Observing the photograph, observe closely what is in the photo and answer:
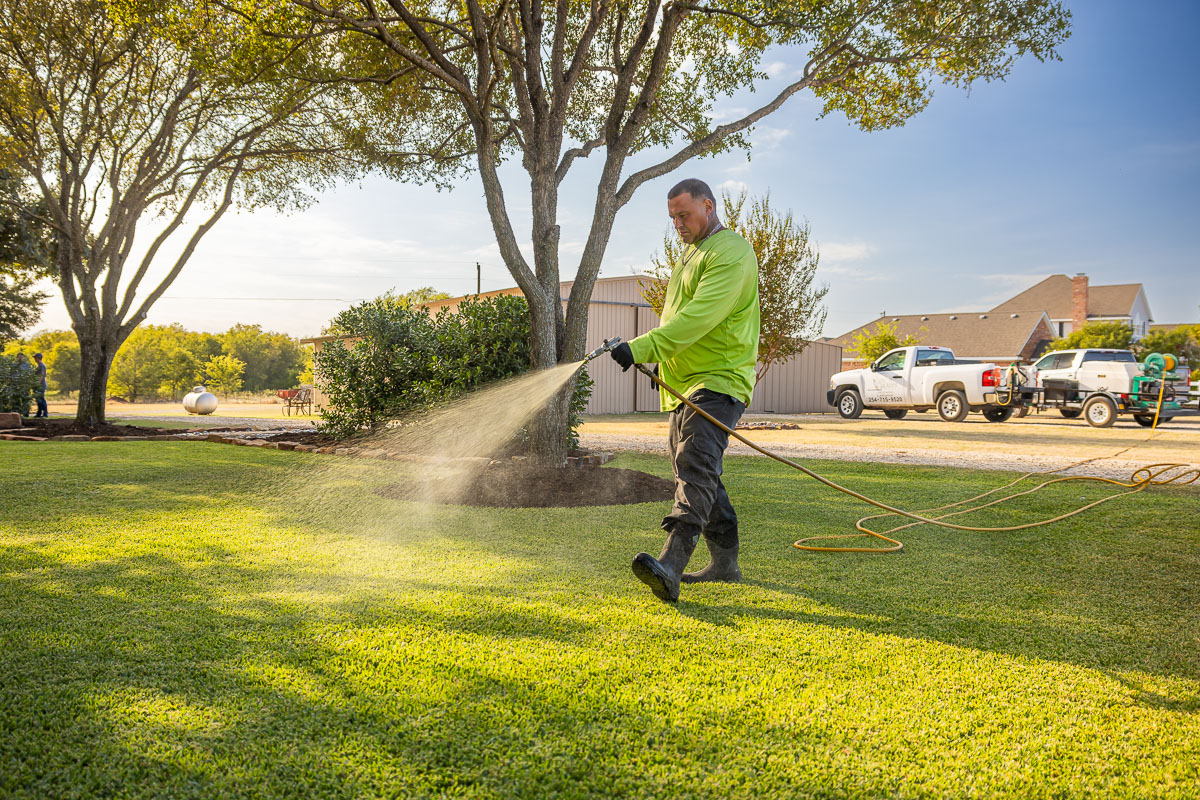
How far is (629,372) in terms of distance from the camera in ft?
86.8

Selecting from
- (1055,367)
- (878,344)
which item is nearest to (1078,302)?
(878,344)

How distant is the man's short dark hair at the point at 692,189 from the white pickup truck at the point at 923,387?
17.3m

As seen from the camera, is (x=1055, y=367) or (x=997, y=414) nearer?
(x=1055, y=367)

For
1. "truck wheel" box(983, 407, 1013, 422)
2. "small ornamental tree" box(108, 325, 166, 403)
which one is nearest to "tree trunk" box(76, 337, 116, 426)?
"truck wheel" box(983, 407, 1013, 422)

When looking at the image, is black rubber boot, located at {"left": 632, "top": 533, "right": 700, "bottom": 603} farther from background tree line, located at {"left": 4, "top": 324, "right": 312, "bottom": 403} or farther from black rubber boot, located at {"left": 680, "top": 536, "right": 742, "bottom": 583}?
Result: background tree line, located at {"left": 4, "top": 324, "right": 312, "bottom": 403}

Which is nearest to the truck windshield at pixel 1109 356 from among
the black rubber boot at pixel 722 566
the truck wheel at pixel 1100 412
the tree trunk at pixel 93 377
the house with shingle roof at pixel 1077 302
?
the truck wheel at pixel 1100 412

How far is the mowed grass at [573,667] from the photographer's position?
172 centimetres

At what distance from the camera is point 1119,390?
16516 millimetres

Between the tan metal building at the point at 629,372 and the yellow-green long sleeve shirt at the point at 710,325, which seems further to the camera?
the tan metal building at the point at 629,372

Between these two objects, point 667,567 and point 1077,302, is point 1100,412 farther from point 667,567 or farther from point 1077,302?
point 1077,302

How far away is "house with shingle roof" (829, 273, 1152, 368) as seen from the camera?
46156 mm

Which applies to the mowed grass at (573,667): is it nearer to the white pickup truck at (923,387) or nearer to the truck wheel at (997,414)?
the white pickup truck at (923,387)

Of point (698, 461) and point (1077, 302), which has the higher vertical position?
point (1077, 302)

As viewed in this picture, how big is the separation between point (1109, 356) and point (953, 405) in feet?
12.7
